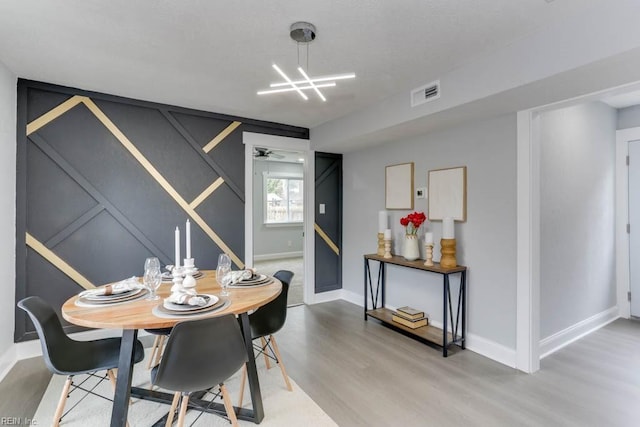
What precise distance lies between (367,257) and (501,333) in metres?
1.54

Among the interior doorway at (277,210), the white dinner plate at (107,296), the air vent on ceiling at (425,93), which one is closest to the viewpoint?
the white dinner plate at (107,296)

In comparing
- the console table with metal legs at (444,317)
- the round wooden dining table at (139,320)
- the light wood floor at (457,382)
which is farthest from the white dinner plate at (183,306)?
the console table with metal legs at (444,317)

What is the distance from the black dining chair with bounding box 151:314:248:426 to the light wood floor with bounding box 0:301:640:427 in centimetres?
75

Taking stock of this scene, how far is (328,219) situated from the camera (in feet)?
15.3

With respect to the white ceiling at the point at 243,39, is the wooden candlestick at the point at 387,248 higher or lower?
lower

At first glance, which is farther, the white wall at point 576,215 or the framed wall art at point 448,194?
the framed wall art at point 448,194

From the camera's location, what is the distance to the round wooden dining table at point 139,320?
159cm

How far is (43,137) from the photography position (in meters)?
2.90

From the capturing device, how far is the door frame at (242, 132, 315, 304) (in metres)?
3.93

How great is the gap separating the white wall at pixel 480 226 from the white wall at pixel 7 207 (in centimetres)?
368

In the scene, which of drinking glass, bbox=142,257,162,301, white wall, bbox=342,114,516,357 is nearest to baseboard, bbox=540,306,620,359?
white wall, bbox=342,114,516,357

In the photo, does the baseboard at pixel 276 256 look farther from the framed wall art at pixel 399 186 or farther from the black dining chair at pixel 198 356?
the black dining chair at pixel 198 356

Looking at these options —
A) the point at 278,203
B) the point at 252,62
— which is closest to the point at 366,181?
the point at 252,62

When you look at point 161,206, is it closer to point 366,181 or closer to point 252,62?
point 252,62
